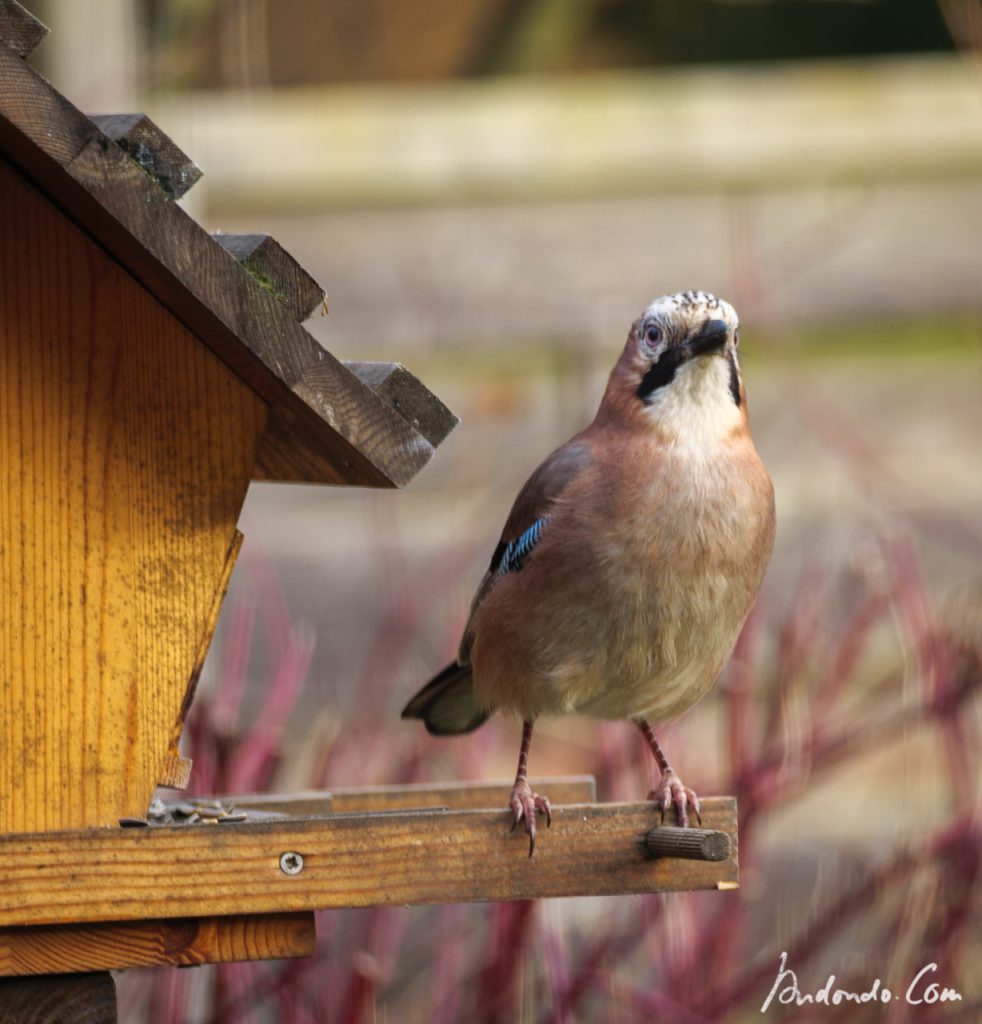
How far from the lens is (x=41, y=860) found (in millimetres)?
2174

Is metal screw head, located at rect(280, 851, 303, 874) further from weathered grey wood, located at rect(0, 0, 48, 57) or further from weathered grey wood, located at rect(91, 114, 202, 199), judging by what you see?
weathered grey wood, located at rect(0, 0, 48, 57)

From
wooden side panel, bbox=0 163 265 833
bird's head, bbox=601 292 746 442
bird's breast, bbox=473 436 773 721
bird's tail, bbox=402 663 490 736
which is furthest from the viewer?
bird's tail, bbox=402 663 490 736

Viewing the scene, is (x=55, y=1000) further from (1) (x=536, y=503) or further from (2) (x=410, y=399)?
(1) (x=536, y=503)

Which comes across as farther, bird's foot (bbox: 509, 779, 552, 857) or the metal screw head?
bird's foot (bbox: 509, 779, 552, 857)

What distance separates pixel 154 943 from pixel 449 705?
1.02 meters

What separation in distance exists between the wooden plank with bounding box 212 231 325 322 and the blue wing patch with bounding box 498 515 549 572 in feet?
2.17

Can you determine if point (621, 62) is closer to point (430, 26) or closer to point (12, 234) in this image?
point (430, 26)

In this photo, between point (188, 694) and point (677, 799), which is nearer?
point (188, 694)

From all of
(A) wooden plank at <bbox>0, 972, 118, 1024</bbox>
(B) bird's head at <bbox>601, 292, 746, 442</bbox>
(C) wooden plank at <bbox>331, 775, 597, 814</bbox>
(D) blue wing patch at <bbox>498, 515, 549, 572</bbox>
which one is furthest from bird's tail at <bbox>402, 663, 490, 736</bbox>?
(A) wooden plank at <bbox>0, 972, 118, 1024</bbox>

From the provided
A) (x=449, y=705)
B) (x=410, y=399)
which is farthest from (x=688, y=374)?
(x=449, y=705)

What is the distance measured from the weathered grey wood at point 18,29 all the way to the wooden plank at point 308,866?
98 cm

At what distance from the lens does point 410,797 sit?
9.52 feet

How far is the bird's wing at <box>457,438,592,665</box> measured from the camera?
282 cm

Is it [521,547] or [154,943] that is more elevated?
[521,547]
